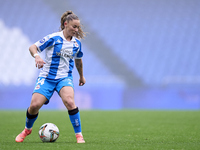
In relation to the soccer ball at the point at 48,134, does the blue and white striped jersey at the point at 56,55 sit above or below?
above

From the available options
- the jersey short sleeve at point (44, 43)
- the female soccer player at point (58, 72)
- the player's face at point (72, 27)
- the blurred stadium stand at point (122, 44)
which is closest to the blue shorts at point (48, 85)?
the female soccer player at point (58, 72)

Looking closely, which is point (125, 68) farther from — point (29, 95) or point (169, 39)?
point (29, 95)

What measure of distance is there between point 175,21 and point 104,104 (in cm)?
1108

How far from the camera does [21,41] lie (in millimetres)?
23781

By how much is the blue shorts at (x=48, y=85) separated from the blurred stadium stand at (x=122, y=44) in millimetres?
12861

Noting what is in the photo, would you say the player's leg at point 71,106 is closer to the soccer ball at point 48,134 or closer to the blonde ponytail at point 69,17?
the soccer ball at point 48,134

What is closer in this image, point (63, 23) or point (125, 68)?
point (63, 23)

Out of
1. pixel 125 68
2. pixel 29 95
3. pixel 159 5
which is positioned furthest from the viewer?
pixel 159 5

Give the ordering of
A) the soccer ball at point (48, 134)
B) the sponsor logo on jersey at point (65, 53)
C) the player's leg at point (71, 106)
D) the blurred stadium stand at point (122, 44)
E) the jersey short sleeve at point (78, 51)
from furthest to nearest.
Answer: the blurred stadium stand at point (122, 44), the jersey short sleeve at point (78, 51), the sponsor logo on jersey at point (65, 53), the soccer ball at point (48, 134), the player's leg at point (71, 106)

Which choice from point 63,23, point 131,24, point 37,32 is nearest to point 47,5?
point 37,32

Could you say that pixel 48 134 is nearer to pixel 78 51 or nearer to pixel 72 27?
pixel 78 51

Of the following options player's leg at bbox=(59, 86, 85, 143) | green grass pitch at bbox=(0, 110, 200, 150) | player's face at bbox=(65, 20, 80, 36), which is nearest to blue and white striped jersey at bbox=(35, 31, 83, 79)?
player's face at bbox=(65, 20, 80, 36)

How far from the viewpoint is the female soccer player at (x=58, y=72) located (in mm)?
4527

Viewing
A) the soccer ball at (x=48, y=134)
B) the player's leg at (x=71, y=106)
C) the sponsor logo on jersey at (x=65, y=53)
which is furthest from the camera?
the sponsor logo on jersey at (x=65, y=53)
